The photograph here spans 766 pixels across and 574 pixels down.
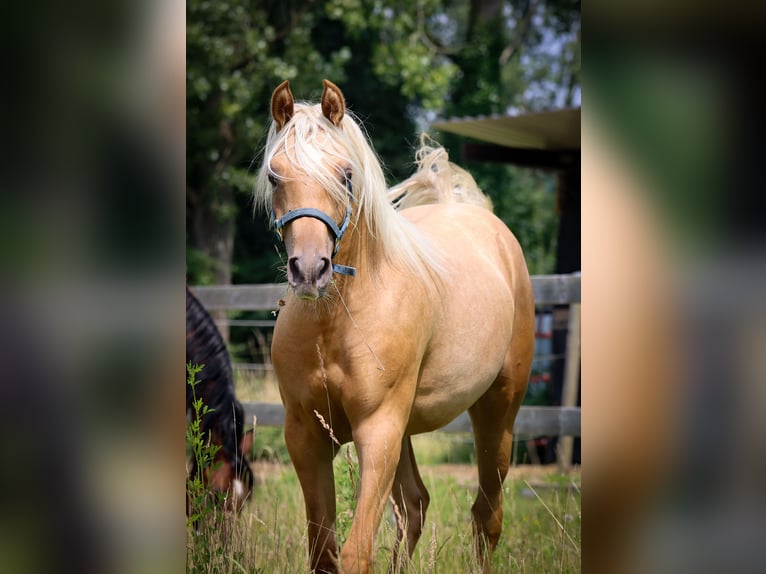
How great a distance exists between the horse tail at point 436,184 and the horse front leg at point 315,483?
1.93 meters

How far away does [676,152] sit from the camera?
1.36 metres

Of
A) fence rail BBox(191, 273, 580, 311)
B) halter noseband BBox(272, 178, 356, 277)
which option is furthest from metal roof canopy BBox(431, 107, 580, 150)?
halter noseband BBox(272, 178, 356, 277)

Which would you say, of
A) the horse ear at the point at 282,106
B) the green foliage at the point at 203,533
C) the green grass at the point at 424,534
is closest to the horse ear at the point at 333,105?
the horse ear at the point at 282,106

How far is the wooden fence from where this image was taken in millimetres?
6082

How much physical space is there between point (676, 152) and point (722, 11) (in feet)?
0.73

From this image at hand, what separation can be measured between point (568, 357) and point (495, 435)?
3.21m

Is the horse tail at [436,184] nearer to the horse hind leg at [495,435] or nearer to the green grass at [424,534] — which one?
the horse hind leg at [495,435]

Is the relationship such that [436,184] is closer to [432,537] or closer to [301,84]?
[432,537]

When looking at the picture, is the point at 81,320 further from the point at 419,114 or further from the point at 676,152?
the point at 419,114

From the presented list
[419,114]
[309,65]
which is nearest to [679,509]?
[309,65]

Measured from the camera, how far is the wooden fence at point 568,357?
6.08 metres

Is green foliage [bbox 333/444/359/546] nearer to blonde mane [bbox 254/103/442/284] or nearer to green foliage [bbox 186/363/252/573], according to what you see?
green foliage [bbox 186/363/252/573]

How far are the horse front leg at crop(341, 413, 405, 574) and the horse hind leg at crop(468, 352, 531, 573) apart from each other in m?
1.23

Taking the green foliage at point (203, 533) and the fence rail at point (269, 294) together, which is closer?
the green foliage at point (203, 533)
